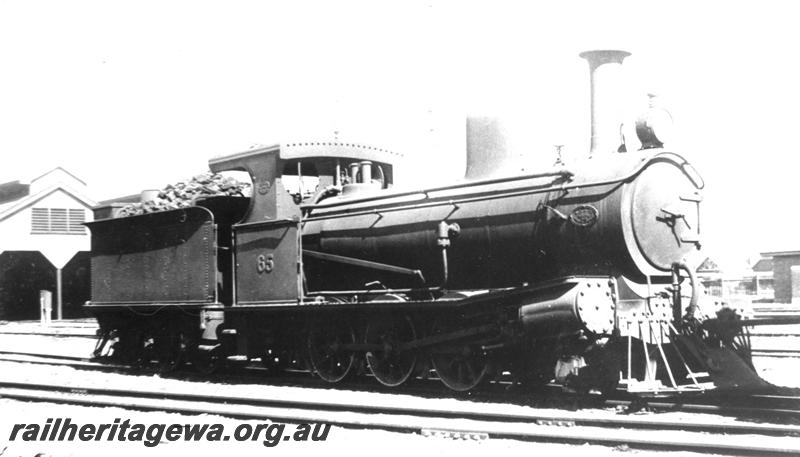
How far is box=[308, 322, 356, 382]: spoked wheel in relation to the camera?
407 inches

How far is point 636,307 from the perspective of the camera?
8.20 meters

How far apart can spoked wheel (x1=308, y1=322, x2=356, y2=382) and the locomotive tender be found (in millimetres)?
26

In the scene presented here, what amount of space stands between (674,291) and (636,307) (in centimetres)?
54

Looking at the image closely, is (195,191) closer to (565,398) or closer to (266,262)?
(266,262)

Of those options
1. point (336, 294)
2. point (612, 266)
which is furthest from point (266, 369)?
point (612, 266)

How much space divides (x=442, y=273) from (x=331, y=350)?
191cm

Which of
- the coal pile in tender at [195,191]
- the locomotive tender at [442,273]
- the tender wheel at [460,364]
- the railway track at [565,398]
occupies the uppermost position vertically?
the coal pile in tender at [195,191]

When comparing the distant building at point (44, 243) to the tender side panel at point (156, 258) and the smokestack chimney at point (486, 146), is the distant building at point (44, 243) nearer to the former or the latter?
the tender side panel at point (156, 258)

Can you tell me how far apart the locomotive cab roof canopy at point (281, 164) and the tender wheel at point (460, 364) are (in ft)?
9.60

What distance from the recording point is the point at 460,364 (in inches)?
369

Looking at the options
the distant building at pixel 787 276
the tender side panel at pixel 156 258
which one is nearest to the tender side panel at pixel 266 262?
the tender side panel at pixel 156 258

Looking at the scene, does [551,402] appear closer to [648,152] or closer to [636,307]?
[636,307]

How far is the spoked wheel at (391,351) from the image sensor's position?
383 inches

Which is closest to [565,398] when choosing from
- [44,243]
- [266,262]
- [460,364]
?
[460,364]
